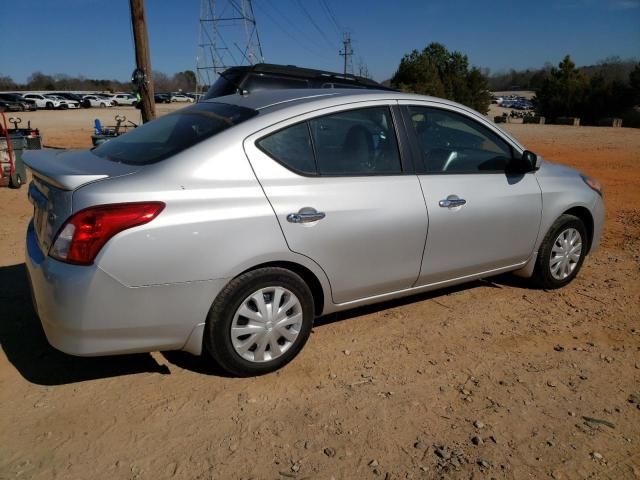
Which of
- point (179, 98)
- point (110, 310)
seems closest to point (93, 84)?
point (179, 98)

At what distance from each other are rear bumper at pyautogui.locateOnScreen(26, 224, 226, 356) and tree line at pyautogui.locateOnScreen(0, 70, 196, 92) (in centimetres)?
9861

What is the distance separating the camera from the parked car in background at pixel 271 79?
781cm

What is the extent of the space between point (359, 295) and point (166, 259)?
4.44 ft

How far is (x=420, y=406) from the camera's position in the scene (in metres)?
2.87

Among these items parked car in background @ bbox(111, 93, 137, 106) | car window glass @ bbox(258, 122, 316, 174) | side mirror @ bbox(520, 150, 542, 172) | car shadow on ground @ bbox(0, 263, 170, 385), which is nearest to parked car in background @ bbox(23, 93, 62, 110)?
parked car in background @ bbox(111, 93, 137, 106)

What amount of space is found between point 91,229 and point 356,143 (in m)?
1.72

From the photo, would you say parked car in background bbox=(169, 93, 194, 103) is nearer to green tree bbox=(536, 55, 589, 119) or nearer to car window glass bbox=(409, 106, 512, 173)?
green tree bbox=(536, 55, 589, 119)

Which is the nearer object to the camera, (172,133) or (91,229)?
(91,229)

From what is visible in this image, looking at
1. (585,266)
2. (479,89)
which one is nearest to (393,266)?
(585,266)

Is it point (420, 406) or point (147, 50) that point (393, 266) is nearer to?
point (420, 406)

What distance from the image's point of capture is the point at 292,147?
10.2 feet

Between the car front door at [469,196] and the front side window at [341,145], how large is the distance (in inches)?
8.6

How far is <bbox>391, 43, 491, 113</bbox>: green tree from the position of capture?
1559 inches

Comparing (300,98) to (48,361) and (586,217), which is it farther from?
(586,217)
